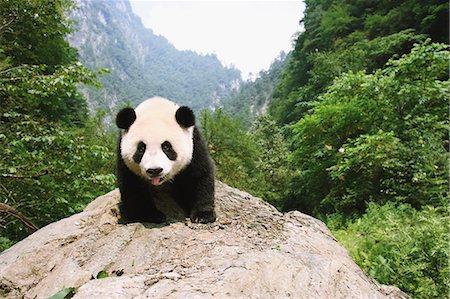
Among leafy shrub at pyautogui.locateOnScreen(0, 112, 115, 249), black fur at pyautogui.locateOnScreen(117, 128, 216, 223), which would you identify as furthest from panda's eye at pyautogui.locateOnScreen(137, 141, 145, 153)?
leafy shrub at pyautogui.locateOnScreen(0, 112, 115, 249)

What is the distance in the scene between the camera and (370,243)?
7270 mm

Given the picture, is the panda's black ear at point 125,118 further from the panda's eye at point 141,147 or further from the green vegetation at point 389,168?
the green vegetation at point 389,168

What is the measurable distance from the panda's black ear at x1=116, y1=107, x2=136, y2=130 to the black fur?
0.38 meters

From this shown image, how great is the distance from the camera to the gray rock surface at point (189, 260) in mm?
2109

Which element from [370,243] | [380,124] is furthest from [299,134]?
[370,243]

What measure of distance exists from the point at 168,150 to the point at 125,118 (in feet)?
1.93

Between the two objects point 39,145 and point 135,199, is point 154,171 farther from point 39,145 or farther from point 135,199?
point 39,145

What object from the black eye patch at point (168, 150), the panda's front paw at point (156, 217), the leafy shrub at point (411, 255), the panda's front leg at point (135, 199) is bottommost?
the leafy shrub at point (411, 255)

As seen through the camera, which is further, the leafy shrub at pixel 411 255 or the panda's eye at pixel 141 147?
the leafy shrub at pixel 411 255

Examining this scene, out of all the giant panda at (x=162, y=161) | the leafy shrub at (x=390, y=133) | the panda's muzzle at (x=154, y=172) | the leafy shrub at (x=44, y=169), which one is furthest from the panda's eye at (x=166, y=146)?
the leafy shrub at (x=390, y=133)

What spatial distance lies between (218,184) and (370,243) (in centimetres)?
399

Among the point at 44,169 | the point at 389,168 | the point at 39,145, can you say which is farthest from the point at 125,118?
the point at 389,168

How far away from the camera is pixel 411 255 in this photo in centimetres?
597

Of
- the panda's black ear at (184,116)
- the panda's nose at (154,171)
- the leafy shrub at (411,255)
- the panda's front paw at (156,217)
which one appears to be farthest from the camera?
the leafy shrub at (411,255)
